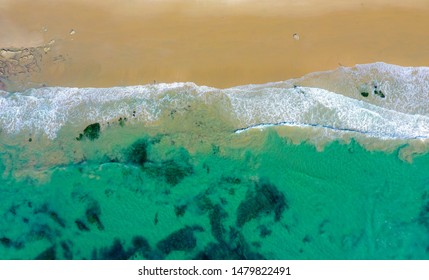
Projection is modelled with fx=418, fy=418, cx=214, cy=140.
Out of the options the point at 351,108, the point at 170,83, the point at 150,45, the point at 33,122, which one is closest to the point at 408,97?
the point at 351,108

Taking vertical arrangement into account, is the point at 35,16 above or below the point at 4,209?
above

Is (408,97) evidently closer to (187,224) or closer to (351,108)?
(351,108)

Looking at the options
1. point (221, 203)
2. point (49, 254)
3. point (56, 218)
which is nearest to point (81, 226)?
point (56, 218)

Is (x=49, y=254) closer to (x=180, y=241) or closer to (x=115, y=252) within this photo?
(x=115, y=252)

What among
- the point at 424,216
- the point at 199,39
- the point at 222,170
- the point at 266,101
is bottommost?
the point at 424,216

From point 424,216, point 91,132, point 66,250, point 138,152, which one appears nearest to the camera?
point 424,216

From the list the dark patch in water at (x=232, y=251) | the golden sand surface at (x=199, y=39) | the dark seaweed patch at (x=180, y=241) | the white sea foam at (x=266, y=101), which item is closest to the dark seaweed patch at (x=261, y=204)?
the dark patch in water at (x=232, y=251)
